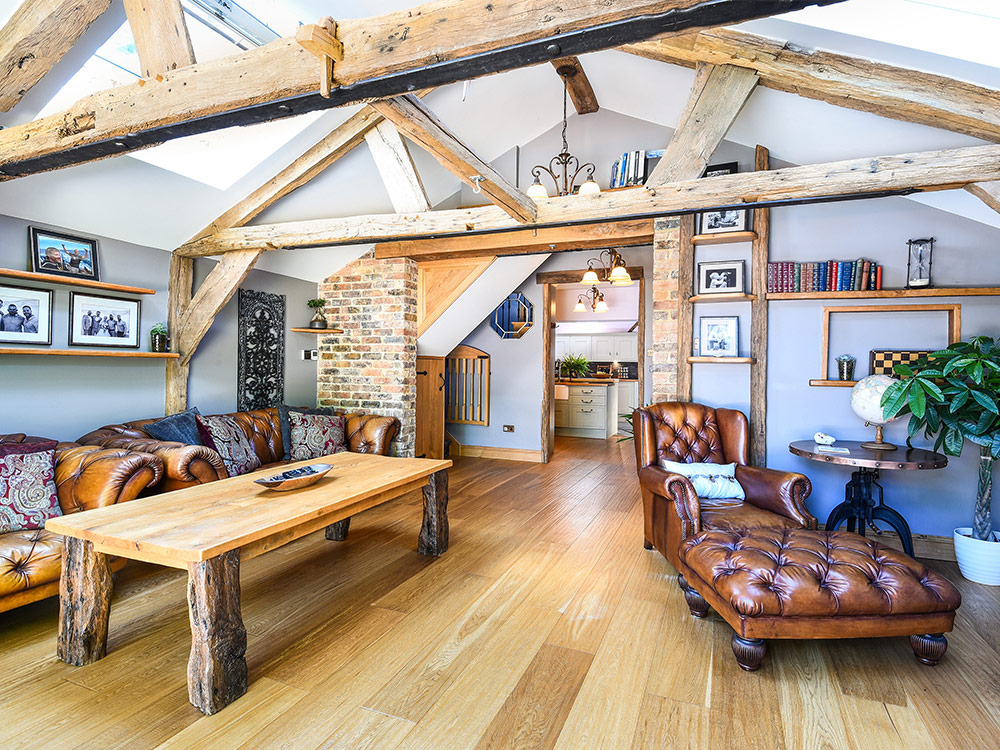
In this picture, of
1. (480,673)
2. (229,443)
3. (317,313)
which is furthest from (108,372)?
(480,673)

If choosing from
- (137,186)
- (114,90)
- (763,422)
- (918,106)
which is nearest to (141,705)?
(114,90)

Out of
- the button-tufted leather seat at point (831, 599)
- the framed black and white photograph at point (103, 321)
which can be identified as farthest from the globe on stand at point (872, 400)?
the framed black and white photograph at point (103, 321)

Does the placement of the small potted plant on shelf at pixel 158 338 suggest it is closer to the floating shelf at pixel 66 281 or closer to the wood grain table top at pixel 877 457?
the floating shelf at pixel 66 281

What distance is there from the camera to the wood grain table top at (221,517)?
1.77 metres

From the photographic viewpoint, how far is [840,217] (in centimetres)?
365

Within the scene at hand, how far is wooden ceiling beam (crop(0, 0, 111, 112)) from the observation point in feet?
7.61

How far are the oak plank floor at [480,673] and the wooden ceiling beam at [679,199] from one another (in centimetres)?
223

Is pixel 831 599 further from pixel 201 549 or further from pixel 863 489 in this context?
pixel 201 549

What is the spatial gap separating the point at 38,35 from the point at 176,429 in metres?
2.35

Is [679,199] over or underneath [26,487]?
over

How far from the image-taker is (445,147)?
2480 mm

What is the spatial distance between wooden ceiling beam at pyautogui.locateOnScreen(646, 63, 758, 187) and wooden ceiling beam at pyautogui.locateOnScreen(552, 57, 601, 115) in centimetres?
116

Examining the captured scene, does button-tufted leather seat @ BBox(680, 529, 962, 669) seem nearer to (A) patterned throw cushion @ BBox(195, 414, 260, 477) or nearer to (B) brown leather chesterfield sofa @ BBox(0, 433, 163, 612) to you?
(B) brown leather chesterfield sofa @ BBox(0, 433, 163, 612)

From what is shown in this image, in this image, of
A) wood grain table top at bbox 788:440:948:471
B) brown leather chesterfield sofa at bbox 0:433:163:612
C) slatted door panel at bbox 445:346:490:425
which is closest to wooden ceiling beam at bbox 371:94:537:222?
brown leather chesterfield sofa at bbox 0:433:163:612
